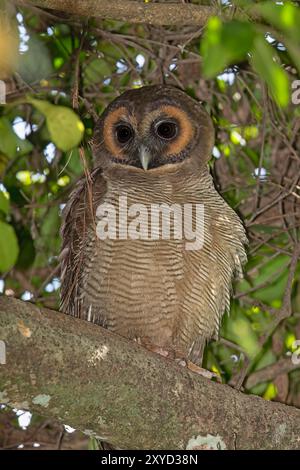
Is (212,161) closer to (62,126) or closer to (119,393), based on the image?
(119,393)

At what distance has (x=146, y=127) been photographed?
3.72 m

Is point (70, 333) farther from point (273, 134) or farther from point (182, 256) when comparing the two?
point (273, 134)

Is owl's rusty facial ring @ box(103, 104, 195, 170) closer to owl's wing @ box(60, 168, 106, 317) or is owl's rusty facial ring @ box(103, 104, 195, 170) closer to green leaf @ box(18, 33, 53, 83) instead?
owl's wing @ box(60, 168, 106, 317)

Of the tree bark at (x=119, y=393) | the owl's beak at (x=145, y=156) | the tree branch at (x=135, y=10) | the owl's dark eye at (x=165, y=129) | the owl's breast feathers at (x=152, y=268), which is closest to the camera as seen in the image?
the tree bark at (x=119, y=393)

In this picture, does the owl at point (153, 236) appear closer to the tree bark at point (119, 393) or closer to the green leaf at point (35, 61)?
the green leaf at point (35, 61)

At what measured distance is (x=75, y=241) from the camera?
3479mm

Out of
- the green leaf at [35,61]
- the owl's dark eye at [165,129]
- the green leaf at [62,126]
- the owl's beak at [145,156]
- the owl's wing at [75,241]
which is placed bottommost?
the green leaf at [62,126]

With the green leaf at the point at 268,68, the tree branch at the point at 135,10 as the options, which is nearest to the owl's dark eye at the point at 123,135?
the tree branch at the point at 135,10

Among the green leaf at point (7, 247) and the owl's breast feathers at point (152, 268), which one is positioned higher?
the owl's breast feathers at point (152, 268)

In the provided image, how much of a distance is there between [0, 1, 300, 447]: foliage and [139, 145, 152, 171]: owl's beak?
1.14ft

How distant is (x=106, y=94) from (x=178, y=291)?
4.95 feet

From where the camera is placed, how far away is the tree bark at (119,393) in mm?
2156

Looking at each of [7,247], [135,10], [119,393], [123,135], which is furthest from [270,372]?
[7,247]

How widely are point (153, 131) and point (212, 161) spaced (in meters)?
0.62
